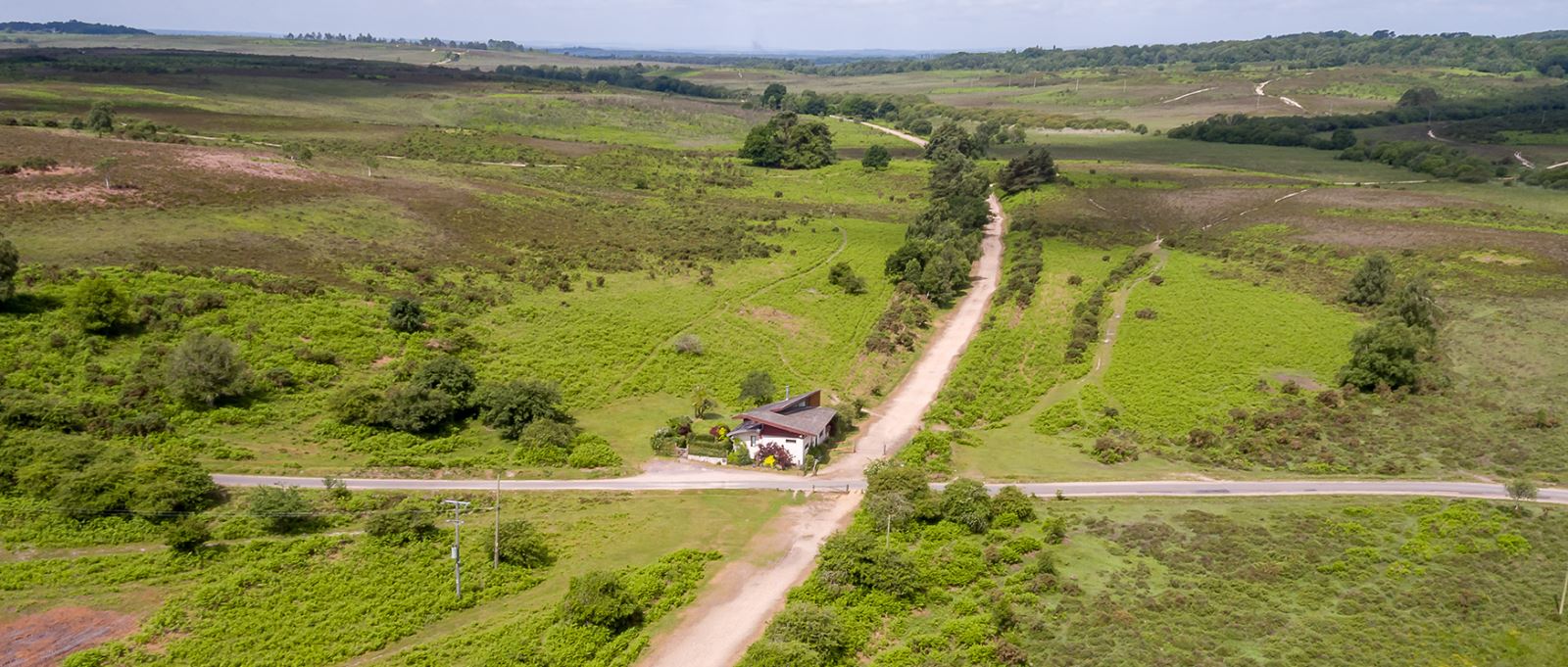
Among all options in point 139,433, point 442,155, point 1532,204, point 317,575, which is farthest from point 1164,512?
point 442,155

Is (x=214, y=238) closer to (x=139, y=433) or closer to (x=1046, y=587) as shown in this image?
(x=139, y=433)

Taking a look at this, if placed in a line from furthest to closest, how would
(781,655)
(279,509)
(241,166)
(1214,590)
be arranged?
1. (241,166)
2. (279,509)
3. (1214,590)
4. (781,655)

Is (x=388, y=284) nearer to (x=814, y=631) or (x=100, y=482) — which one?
(x=100, y=482)

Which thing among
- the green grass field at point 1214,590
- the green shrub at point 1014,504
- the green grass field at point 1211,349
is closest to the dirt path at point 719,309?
the green grass field at point 1214,590

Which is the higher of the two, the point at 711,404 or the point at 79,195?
the point at 79,195

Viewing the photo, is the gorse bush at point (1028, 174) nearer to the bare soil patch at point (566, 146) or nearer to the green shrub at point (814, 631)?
the bare soil patch at point (566, 146)

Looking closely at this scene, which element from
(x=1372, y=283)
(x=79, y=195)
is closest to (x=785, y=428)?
(x=1372, y=283)
